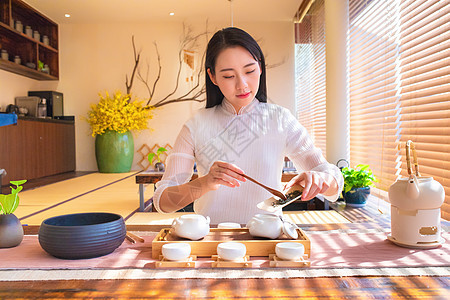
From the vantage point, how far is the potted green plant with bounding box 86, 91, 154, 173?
20.5ft

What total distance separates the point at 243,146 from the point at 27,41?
19.0 feet

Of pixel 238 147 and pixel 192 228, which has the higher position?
pixel 238 147

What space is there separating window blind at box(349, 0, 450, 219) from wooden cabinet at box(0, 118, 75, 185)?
13.4ft

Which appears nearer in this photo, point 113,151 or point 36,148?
point 36,148

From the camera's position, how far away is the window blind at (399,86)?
2.08 meters

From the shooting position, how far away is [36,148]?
5410 mm

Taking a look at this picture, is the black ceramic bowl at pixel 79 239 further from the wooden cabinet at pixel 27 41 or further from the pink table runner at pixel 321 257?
the wooden cabinet at pixel 27 41

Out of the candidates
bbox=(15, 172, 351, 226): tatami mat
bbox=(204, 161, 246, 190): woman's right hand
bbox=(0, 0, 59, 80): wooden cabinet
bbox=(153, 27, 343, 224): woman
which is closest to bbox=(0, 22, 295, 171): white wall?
bbox=(0, 0, 59, 80): wooden cabinet

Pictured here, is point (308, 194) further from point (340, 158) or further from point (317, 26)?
point (317, 26)

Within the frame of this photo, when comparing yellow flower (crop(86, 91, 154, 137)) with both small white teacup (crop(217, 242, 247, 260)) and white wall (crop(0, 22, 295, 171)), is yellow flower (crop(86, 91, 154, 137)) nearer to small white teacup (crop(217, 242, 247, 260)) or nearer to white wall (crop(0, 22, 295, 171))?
white wall (crop(0, 22, 295, 171))

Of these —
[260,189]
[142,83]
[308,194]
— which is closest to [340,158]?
[260,189]

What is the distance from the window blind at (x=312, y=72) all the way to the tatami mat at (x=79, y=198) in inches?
93.8

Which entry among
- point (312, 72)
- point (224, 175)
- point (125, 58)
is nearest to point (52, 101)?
point (125, 58)

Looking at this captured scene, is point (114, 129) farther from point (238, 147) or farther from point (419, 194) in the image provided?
point (419, 194)
